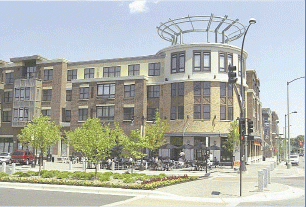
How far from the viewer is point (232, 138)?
45.2 meters

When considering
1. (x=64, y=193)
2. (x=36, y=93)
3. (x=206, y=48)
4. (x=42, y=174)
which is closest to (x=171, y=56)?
(x=206, y=48)

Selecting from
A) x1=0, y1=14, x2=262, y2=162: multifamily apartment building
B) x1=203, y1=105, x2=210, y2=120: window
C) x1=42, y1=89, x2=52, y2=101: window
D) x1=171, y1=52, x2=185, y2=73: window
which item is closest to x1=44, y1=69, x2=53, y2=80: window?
x1=0, y1=14, x2=262, y2=162: multifamily apartment building

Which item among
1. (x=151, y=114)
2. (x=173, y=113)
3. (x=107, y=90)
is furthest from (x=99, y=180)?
(x=107, y=90)

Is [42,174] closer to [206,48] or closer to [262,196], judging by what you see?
[262,196]

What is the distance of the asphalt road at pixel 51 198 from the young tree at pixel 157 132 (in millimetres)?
23795

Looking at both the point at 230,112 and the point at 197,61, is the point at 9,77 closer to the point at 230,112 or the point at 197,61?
the point at 197,61

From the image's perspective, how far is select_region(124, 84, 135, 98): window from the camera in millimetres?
52562

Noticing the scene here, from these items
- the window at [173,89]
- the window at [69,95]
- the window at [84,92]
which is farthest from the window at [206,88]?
the window at [69,95]

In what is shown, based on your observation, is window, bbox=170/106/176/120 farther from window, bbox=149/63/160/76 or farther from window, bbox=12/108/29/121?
window, bbox=12/108/29/121

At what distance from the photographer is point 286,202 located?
55.1 ft

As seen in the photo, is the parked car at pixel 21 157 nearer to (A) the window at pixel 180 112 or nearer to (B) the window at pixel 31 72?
(B) the window at pixel 31 72

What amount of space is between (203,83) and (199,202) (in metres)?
33.2

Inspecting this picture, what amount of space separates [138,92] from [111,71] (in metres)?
6.98

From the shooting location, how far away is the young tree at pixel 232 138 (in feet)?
147
